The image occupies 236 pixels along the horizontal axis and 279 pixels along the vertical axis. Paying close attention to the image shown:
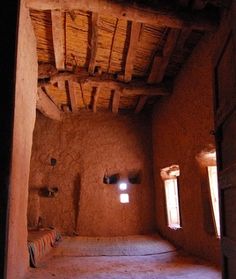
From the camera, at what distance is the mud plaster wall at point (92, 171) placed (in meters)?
6.76

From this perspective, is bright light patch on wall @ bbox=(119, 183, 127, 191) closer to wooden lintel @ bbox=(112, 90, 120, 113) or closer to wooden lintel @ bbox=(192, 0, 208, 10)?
wooden lintel @ bbox=(112, 90, 120, 113)

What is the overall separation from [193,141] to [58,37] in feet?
8.01

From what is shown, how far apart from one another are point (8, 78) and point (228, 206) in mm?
2269

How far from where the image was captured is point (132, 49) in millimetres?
4387

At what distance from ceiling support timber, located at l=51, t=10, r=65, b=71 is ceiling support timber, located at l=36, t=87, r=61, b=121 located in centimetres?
110

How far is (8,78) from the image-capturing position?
295cm

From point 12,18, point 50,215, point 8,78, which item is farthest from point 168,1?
point 50,215

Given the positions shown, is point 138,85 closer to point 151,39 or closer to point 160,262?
point 151,39

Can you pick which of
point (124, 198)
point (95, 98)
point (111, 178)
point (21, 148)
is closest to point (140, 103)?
point (95, 98)

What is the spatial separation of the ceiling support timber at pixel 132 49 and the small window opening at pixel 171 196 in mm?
2051

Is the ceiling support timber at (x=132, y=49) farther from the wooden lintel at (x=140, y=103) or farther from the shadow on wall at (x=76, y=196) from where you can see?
the shadow on wall at (x=76, y=196)

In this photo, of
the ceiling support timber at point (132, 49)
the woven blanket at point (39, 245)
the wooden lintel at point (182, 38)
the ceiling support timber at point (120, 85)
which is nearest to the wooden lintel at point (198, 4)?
the wooden lintel at point (182, 38)

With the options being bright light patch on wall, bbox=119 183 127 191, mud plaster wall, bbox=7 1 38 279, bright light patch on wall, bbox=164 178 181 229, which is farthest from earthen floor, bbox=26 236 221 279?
bright light patch on wall, bbox=119 183 127 191

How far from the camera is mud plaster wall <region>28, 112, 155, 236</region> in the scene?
266 inches
